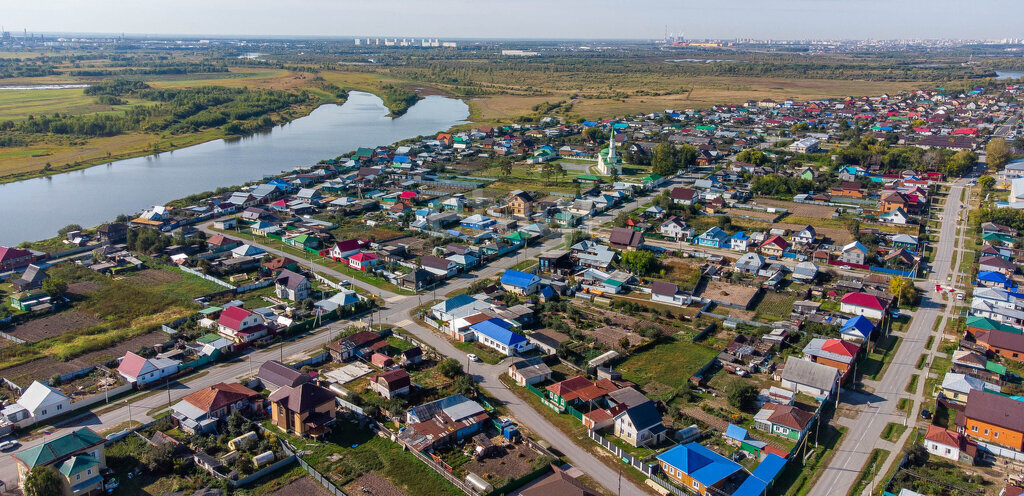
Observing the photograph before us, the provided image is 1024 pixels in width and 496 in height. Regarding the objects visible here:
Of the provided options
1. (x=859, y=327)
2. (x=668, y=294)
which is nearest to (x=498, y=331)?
(x=668, y=294)

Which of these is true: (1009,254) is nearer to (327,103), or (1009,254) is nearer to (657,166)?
(657,166)

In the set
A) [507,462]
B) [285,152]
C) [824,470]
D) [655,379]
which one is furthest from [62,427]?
[285,152]

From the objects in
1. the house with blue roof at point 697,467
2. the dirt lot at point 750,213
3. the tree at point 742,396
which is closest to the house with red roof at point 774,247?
the dirt lot at point 750,213

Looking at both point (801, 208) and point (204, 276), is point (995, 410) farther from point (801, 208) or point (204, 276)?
point (204, 276)

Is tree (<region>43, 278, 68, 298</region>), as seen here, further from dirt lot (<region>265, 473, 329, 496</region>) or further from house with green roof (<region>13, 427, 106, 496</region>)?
dirt lot (<region>265, 473, 329, 496</region>)

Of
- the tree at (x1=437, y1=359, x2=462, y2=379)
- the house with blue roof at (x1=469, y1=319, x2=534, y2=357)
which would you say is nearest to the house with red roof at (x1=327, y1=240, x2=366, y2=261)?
the house with blue roof at (x1=469, y1=319, x2=534, y2=357)
